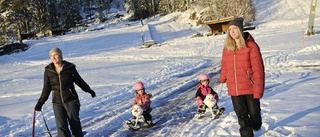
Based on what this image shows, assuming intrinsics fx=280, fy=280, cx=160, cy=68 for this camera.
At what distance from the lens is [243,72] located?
410 centimetres

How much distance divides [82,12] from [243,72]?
309ft

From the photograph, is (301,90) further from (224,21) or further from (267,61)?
(224,21)

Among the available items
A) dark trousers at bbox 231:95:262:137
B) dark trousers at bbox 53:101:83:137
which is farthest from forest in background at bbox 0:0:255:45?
dark trousers at bbox 53:101:83:137

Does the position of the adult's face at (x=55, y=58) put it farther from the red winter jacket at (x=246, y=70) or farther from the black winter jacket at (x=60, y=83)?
the red winter jacket at (x=246, y=70)

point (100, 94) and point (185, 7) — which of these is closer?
point (100, 94)

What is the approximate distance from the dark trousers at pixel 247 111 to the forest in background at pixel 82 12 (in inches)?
1428

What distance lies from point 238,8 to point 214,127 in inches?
1437

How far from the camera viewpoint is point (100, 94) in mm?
10906

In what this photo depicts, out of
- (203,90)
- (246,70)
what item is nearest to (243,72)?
(246,70)

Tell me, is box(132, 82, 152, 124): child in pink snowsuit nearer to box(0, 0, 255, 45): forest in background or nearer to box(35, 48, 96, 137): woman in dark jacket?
box(35, 48, 96, 137): woman in dark jacket

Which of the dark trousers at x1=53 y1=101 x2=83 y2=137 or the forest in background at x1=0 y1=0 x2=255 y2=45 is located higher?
the forest in background at x1=0 y1=0 x2=255 y2=45

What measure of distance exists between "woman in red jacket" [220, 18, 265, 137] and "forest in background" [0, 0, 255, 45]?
3633cm

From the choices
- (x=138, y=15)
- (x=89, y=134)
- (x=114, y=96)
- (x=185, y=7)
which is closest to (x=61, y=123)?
(x=89, y=134)

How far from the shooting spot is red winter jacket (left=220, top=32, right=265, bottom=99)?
3.93 metres
